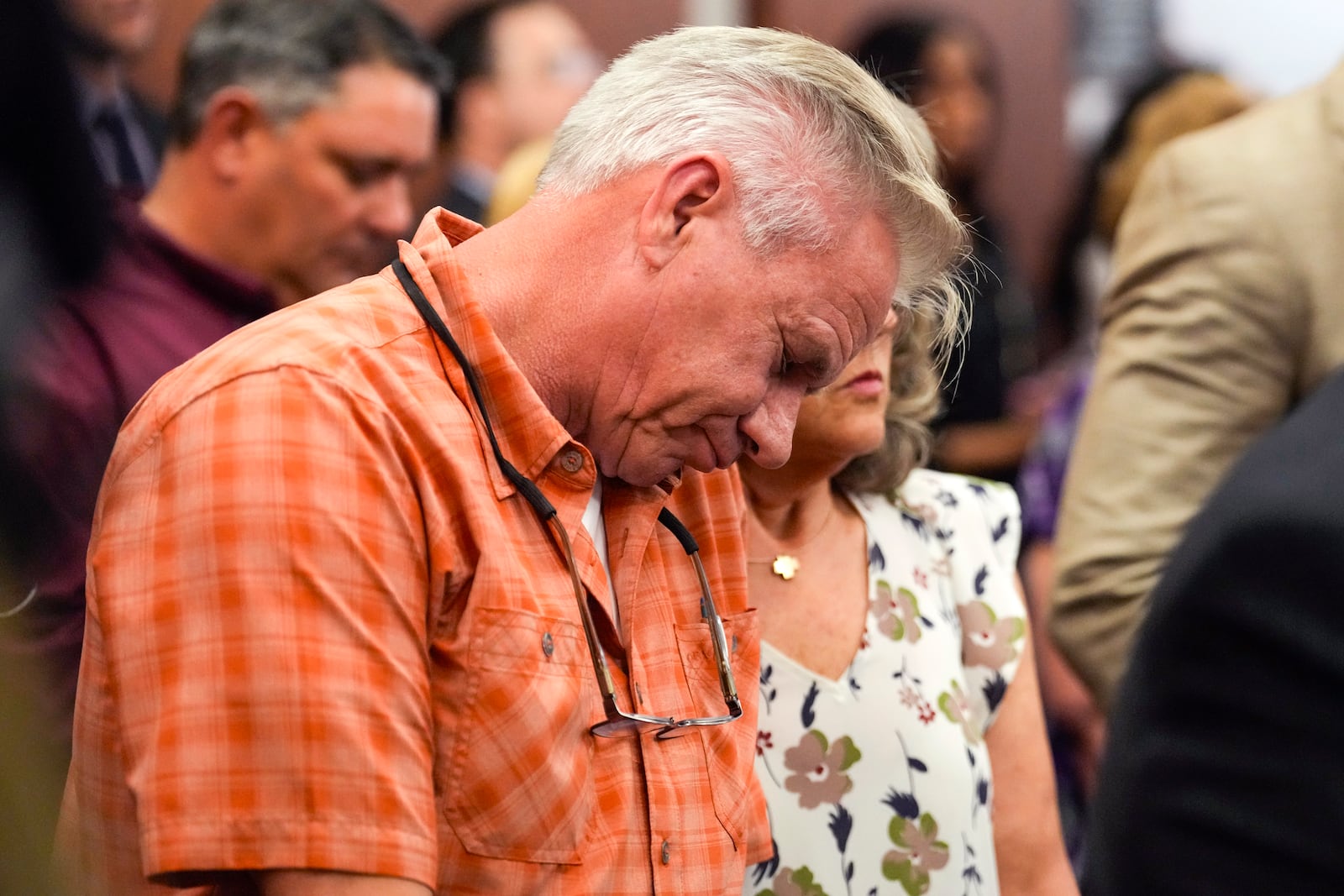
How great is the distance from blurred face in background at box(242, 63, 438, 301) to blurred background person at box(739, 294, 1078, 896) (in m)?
1.13

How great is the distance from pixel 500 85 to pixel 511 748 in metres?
2.75

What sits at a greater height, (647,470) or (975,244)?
(647,470)

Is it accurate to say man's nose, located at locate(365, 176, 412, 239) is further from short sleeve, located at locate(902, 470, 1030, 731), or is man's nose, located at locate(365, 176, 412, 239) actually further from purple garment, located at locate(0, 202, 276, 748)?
short sleeve, located at locate(902, 470, 1030, 731)

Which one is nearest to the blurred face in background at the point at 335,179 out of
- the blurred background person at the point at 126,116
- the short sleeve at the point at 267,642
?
the blurred background person at the point at 126,116

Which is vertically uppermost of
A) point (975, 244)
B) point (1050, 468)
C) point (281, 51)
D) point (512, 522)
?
point (281, 51)

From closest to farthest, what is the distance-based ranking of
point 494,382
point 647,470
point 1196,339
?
1. point 494,382
2. point 647,470
3. point 1196,339

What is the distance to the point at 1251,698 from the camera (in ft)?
2.57

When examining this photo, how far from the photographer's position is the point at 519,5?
3.82m

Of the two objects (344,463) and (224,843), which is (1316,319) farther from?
(224,843)

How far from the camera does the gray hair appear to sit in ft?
4.78

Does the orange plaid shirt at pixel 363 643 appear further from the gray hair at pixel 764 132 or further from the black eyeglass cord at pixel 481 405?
the gray hair at pixel 764 132

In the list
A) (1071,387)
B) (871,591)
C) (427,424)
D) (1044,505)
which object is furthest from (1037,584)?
(427,424)

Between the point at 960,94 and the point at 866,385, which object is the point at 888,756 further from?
the point at 960,94

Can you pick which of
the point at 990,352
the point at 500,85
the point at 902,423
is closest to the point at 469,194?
the point at 500,85
